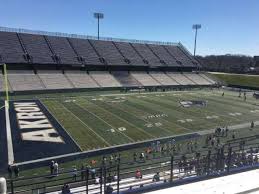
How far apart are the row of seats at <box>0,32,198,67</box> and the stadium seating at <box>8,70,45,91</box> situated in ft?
9.66

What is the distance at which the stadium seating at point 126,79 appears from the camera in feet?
183

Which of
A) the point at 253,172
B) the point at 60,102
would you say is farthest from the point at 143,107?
the point at 253,172

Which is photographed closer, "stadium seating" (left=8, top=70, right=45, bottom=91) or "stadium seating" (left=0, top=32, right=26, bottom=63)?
"stadium seating" (left=8, top=70, right=45, bottom=91)

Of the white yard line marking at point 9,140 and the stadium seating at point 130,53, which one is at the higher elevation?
the stadium seating at point 130,53

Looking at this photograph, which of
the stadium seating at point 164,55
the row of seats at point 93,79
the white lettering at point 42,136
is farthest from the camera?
the stadium seating at point 164,55

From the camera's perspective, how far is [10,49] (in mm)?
52094

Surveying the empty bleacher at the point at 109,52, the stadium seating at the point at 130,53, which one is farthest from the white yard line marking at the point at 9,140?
the stadium seating at the point at 130,53

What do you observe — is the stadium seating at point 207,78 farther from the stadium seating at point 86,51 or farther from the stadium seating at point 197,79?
the stadium seating at point 86,51

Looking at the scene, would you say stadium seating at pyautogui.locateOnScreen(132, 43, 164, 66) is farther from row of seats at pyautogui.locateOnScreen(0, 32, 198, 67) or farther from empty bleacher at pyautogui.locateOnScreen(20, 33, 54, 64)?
empty bleacher at pyautogui.locateOnScreen(20, 33, 54, 64)

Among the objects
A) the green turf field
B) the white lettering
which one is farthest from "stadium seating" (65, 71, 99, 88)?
the white lettering

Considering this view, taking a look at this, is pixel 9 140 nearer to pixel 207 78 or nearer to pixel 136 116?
pixel 136 116

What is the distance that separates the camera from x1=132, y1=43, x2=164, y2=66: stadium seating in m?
66.4

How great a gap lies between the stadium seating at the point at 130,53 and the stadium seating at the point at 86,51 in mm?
7244

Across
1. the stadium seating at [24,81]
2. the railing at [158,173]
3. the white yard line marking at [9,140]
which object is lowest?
the white yard line marking at [9,140]
